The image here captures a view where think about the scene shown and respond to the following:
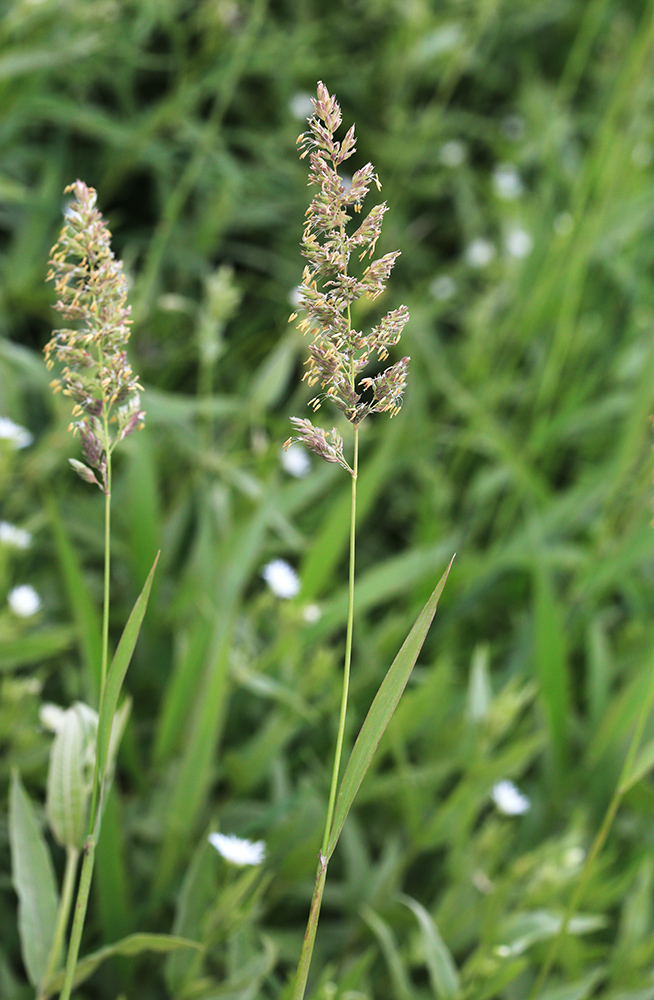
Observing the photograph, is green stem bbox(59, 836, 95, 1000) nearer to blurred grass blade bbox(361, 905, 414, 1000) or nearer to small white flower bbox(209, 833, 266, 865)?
small white flower bbox(209, 833, 266, 865)

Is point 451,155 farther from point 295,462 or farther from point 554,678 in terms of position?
point 554,678

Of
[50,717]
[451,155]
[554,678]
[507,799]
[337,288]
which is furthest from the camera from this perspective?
[451,155]

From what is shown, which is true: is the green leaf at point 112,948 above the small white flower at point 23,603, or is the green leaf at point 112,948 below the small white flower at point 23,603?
below

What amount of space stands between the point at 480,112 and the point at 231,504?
1709mm

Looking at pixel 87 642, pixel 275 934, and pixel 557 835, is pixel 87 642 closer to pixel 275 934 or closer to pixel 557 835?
pixel 275 934

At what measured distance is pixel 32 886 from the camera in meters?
0.85

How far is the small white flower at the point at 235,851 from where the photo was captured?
0.95m

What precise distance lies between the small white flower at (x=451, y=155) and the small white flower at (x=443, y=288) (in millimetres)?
370

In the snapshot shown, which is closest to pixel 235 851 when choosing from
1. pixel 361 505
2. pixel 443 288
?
pixel 361 505

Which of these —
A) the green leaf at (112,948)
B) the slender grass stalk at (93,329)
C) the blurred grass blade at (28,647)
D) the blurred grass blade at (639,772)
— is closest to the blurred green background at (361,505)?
the blurred grass blade at (28,647)

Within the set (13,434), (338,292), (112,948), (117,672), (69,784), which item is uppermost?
(13,434)

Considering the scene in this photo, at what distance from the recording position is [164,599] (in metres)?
1.49

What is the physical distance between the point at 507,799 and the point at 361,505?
0.60 metres

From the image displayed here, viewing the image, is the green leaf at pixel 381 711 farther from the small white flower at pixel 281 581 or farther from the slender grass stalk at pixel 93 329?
the small white flower at pixel 281 581
